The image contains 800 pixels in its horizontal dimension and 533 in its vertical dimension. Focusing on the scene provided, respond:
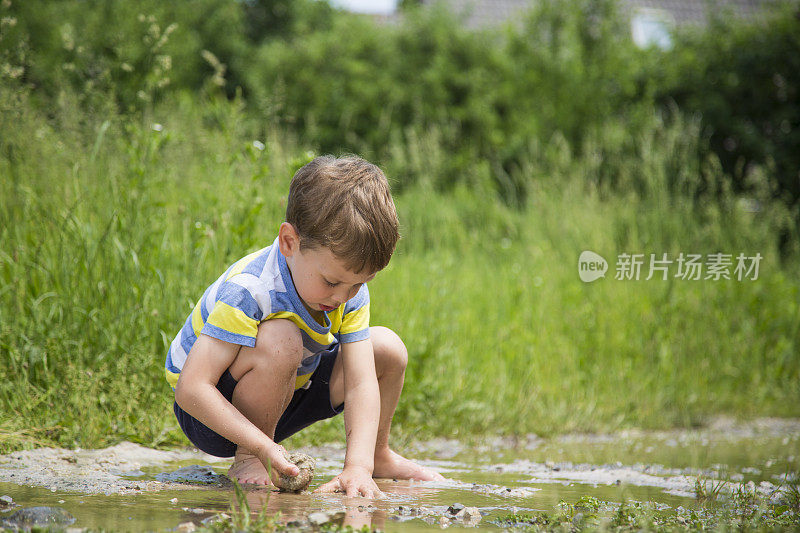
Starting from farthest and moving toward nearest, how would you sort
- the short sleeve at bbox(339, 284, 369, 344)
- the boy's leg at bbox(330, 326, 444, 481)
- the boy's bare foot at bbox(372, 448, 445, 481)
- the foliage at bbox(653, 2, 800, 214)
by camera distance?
the foliage at bbox(653, 2, 800, 214), the boy's bare foot at bbox(372, 448, 445, 481), the boy's leg at bbox(330, 326, 444, 481), the short sleeve at bbox(339, 284, 369, 344)

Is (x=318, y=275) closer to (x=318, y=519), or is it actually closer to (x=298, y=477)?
(x=298, y=477)

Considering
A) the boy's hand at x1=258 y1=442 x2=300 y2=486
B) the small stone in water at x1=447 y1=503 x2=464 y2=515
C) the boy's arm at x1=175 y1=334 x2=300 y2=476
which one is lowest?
the small stone in water at x1=447 y1=503 x2=464 y2=515

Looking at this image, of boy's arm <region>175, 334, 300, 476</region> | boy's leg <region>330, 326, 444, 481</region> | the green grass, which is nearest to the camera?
boy's arm <region>175, 334, 300, 476</region>

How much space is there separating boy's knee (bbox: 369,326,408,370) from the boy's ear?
481 millimetres

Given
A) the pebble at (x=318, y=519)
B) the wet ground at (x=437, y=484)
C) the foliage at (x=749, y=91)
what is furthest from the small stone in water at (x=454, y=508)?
the foliage at (x=749, y=91)

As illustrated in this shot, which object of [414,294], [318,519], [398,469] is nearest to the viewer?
[318,519]

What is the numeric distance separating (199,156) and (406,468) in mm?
2664

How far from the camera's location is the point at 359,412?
2.42 meters

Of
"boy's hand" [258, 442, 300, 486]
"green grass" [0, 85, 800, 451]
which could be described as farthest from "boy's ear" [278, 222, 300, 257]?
"green grass" [0, 85, 800, 451]

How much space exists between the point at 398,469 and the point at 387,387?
12.3 inches

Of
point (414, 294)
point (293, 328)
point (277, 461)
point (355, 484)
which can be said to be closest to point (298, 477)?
point (277, 461)

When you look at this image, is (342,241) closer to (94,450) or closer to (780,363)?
(94,450)

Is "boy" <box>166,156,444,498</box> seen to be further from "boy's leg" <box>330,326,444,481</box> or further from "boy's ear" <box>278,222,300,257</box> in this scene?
"boy's leg" <box>330,326,444,481</box>

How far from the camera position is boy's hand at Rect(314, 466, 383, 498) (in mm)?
2248
